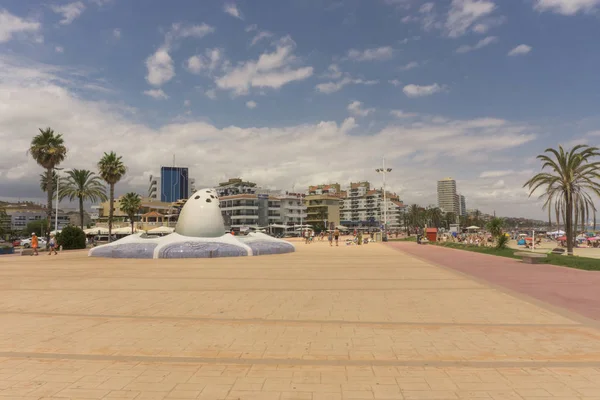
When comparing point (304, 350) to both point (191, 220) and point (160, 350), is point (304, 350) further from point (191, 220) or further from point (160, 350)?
point (191, 220)

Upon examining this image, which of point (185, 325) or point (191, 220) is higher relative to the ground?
point (191, 220)

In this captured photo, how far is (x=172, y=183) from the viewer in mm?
152625

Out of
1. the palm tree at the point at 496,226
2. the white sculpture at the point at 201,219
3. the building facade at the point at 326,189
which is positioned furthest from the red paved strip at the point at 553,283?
the building facade at the point at 326,189

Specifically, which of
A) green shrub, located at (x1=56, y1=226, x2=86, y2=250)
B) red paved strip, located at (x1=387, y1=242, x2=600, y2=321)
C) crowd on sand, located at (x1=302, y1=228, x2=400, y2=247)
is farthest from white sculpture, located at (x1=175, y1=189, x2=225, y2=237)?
A: crowd on sand, located at (x1=302, y1=228, x2=400, y2=247)

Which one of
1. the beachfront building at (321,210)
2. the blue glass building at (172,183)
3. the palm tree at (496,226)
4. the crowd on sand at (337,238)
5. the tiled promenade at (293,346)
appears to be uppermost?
the blue glass building at (172,183)

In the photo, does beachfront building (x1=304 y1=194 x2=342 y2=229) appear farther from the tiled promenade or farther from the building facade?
the tiled promenade

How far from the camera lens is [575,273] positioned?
1441cm

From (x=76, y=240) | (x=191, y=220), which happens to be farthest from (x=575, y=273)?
(x=76, y=240)

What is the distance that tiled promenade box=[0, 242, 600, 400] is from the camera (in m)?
4.25

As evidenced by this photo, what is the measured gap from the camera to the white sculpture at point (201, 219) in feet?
86.8

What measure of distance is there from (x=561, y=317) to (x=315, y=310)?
16.0 feet

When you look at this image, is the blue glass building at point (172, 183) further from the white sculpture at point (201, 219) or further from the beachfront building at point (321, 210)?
the white sculpture at point (201, 219)

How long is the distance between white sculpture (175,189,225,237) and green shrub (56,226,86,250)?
1245cm

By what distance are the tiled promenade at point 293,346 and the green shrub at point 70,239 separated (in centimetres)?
2530
